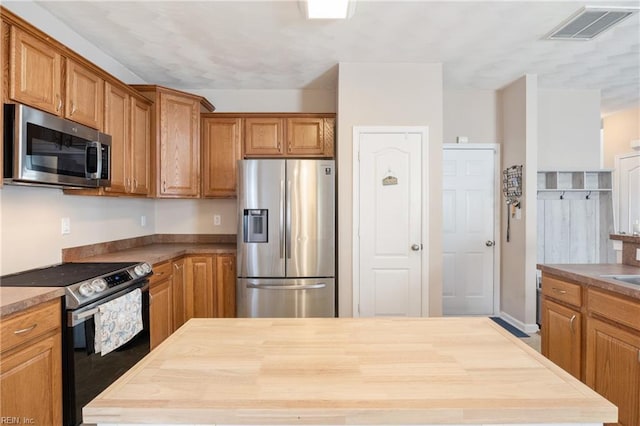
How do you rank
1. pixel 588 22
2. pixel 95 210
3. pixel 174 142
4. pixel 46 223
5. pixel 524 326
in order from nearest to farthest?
pixel 46 223 → pixel 588 22 → pixel 95 210 → pixel 174 142 → pixel 524 326

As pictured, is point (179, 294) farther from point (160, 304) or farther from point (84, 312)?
point (84, 312)

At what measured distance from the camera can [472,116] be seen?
13.5ft

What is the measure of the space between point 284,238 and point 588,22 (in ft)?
9.64

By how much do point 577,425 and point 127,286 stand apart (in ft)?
7.90

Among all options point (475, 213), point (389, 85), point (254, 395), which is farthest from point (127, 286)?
point (475, 213)

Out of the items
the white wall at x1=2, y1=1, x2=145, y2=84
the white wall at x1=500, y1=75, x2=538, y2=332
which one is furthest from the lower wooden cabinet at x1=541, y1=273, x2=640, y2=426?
the white wall at x1=2, y1=1, x2=145, y2=84

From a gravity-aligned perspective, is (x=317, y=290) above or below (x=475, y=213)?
below

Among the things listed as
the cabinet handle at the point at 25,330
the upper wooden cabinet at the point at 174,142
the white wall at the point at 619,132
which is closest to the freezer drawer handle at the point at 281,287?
the upper wooden cabinet at the point at 174,142

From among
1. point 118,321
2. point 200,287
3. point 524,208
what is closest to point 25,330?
point 118,321

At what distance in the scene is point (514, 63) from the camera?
3.34m

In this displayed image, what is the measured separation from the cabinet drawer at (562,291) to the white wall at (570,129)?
229cm

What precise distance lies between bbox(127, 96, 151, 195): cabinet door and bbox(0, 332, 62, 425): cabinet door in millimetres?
1611

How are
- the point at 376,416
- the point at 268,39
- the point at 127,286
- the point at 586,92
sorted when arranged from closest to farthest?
the point at 376,416 < the point at 127,286 < the point at 268,39 < the point at 586,92

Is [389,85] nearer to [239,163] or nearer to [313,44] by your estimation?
[313,44]
